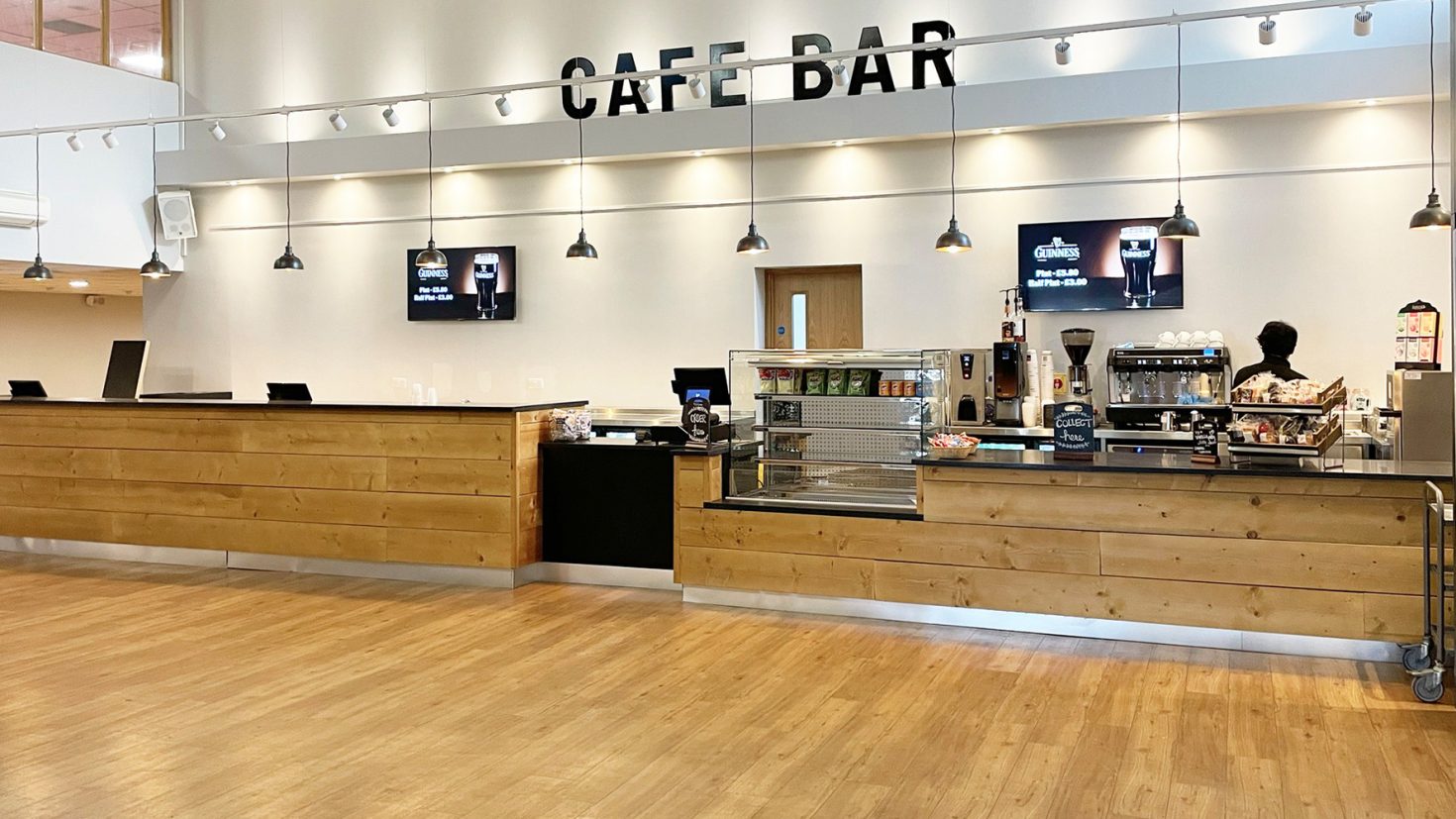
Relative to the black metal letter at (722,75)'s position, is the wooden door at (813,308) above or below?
below

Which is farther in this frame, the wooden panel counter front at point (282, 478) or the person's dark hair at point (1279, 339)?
the person's dark hair at point (1279, 339)

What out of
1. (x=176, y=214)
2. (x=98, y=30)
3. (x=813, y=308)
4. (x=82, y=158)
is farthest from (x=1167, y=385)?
(x=98, y=30)

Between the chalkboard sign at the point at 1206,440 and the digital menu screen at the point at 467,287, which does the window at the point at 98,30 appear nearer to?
the digital menu screen at the point at 467,287

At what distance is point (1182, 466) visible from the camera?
17.2 feet

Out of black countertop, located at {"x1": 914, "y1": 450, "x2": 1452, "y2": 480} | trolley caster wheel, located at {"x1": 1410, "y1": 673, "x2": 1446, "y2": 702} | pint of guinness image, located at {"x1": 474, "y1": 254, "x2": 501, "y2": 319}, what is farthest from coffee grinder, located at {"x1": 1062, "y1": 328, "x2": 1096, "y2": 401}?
pint of guinness image, located at {"x1": 474, "y1": 254, "x2": 501, "y2": 319}

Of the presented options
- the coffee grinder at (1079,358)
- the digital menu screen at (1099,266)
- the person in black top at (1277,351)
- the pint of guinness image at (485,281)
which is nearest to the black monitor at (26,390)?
the pint of guinness image at (485,281)

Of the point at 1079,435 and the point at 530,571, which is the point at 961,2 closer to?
the point at 1079,435

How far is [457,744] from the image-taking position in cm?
405

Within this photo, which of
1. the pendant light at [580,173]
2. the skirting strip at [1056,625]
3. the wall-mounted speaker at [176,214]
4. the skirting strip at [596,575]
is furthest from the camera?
the wall-mounted speaker at [176,214]

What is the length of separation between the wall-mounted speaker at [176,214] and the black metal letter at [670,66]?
4.71 m

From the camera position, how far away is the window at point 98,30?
33.3 ft

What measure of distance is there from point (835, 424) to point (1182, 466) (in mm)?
1656

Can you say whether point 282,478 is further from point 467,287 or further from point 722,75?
point 722,75

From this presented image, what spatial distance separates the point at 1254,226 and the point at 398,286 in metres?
6.85
